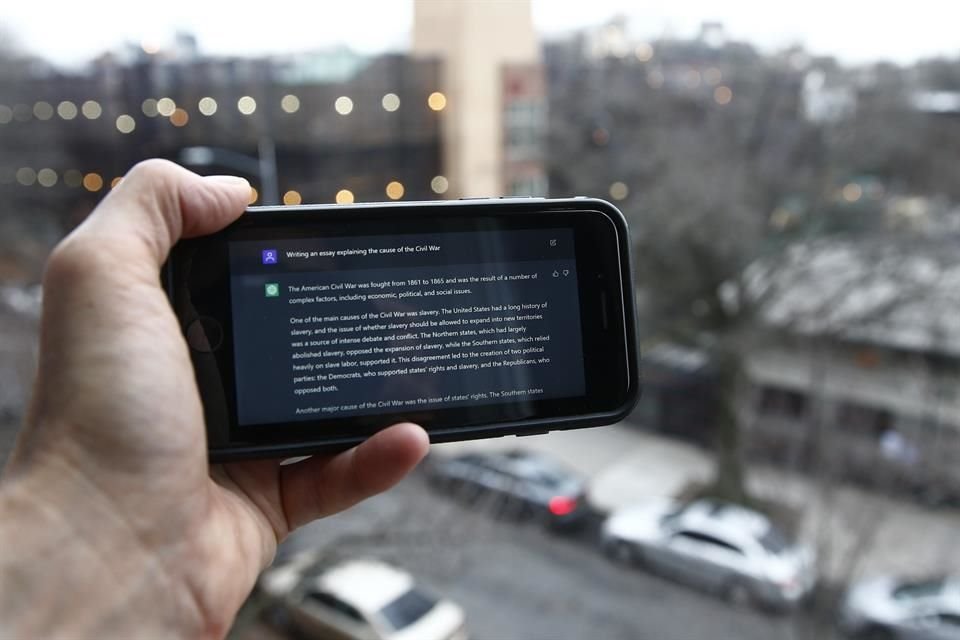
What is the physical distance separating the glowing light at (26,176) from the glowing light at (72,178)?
0.62ft

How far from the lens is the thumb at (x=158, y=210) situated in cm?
56

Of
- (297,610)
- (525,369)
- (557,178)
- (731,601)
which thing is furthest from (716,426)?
(525,369)

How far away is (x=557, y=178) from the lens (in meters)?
2.23

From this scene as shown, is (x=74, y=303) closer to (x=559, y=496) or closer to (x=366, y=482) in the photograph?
(x=366, y=482)

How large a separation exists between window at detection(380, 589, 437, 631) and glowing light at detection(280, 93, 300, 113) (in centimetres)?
132

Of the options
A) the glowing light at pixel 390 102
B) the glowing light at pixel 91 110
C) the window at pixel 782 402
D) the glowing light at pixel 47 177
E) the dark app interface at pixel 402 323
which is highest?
the glowing light at pixel 91 110

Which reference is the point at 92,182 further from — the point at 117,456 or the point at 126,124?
the point at 117,456

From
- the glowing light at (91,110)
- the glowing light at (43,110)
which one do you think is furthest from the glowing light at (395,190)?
the glowing light at (43,110)

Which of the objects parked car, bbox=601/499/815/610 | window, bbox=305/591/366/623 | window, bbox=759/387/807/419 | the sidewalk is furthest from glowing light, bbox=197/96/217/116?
window, bbox=759/387/807/419

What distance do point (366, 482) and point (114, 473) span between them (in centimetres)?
21

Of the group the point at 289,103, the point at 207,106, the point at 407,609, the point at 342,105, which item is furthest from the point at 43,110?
the point at 407,609

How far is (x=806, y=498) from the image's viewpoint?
2.37 m

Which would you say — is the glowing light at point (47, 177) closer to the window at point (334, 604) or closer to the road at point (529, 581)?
the road at point (529, 581)

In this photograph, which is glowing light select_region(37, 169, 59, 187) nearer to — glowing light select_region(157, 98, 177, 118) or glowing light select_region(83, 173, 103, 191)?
glowing light select_region(83, 173, 103, 191)
